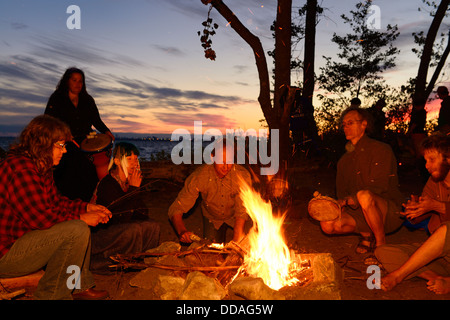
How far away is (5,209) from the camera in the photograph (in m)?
2.85

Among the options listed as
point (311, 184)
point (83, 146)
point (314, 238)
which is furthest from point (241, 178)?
point (311, 184)

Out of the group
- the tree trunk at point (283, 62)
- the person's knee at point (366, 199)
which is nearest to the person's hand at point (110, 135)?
the tree trunk at point (283, 62)

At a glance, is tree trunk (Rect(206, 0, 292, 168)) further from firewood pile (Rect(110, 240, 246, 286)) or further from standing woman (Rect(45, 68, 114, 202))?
firewood pile (Rect(110, 240, 246, 286))

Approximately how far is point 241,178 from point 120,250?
1.68 metres

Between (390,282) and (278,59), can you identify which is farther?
(278,59)

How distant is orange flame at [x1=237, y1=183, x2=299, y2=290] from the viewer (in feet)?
11.5

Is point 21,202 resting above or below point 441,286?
above

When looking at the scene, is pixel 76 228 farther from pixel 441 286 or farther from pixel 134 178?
pixel 441 286

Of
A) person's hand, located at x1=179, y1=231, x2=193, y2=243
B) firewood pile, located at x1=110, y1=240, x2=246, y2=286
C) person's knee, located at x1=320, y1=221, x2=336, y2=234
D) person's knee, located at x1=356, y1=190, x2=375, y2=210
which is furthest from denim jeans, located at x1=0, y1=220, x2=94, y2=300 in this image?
person's knee, located at x1=356, y1=190, x2=375, y2=210

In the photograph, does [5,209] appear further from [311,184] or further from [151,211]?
[311,184]

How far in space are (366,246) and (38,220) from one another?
375 centimetres

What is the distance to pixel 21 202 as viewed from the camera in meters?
2.82

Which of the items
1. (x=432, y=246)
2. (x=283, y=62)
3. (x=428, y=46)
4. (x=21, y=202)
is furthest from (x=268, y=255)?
(x=428, y=46)

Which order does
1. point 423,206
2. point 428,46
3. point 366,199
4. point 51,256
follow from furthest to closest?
1. point 428,46
2. point 366,199
3. point 423,206
4. point 51,256
